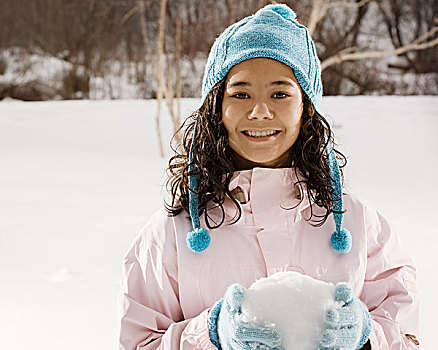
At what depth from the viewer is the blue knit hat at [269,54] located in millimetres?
1134

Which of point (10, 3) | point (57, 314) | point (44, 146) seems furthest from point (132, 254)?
point (10, 3)

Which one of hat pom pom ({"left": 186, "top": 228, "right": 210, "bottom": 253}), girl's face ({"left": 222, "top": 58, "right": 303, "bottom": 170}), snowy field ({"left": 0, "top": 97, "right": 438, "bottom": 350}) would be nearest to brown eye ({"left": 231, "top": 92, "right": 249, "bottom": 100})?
girl's face ({"left": 222, "top": 58, "right": 303, "bottom": 170})

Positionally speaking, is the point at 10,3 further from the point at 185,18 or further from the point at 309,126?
the point at 309,126

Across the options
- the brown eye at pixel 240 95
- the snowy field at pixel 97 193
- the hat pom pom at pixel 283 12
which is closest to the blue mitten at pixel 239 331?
the brown eye at pixel 240 95

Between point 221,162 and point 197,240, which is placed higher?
point 221,162

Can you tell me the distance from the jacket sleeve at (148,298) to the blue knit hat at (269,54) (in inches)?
2.8

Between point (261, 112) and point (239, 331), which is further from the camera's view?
point (261, 112)

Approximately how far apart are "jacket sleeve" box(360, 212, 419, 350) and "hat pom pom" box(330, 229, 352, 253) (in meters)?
0.09

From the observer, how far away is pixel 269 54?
1130mm

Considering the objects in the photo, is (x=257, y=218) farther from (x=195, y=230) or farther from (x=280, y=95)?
(x=280, y=95)

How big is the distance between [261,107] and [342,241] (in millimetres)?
283

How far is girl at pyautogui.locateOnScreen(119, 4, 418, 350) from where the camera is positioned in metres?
1.14

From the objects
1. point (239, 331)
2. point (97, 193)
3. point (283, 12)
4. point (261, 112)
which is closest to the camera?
point (239, 331)

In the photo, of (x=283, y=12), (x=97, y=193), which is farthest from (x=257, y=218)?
(x=97, y=193)
